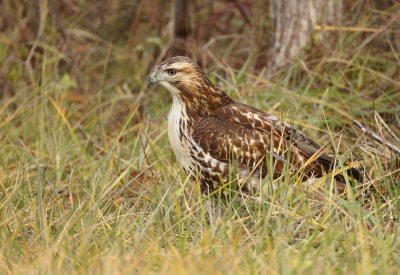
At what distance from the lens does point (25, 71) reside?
7578mm

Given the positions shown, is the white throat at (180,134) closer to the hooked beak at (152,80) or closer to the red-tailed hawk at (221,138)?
the red-tailed hawk at (221,138)

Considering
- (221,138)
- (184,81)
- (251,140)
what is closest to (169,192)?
(221,138)

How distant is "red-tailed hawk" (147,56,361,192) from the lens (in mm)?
4445

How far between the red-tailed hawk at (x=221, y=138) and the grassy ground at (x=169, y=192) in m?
0.16

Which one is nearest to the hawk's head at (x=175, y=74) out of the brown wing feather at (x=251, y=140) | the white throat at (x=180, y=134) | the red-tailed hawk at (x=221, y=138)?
the red-tailed hawk at (x=221, y=138)

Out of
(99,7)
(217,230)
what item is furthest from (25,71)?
(217,230)

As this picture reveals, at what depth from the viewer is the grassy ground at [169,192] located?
3.25m

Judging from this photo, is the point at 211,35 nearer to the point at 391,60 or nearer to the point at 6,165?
the point at 391,60

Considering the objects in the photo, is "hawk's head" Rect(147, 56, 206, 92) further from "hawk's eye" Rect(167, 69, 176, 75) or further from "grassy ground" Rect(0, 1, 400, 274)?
"grassy ground" Rect(0, 1, 400, 274)

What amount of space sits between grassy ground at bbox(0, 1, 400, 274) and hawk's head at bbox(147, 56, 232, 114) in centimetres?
36

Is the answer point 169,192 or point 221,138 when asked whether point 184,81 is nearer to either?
point 221,138

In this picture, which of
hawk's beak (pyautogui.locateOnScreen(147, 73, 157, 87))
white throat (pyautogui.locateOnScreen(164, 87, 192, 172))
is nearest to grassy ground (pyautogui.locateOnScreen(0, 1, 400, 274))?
white throat (pyautogui.locateOnScreen(164, 87, 192, 172))

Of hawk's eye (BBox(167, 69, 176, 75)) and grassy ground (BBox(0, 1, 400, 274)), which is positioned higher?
hawk's eye (BBox(167, 69, 176, 75))

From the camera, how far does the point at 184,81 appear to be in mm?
4758
